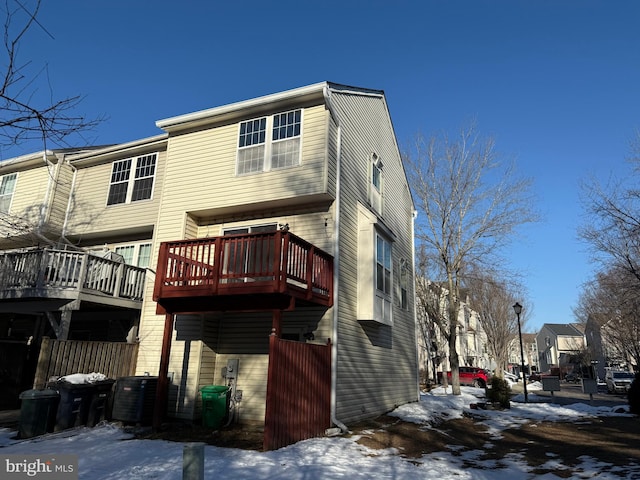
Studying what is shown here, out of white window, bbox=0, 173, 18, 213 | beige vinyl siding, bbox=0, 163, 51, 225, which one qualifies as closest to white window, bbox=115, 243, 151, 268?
beige vinyl siding, bbox=0, 163, 51, 225

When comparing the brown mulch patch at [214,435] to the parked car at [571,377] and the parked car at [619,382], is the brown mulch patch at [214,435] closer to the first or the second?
the parked car at [619,382]

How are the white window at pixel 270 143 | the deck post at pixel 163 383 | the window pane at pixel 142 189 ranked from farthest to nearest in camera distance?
the window pane at pixel 142 189, the white window at pixel 270 143, the deck post at pixel 163 383

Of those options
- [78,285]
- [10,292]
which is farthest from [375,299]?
[10,292]

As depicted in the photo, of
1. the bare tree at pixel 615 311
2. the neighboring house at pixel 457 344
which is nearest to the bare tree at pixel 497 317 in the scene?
the neighboring house at pixel 457 344

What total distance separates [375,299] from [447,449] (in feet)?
15.1

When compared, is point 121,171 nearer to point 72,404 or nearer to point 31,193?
point 31,193

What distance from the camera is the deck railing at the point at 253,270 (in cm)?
943

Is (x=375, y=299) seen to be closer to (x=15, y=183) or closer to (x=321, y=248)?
(x=321, y=248)

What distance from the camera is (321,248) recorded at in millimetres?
11656

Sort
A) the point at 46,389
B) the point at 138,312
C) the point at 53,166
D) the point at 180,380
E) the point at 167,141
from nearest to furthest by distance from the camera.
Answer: the point at 46,389
the point at 180,380
the point at 138,312
the point at 167,141
the point at 53,166

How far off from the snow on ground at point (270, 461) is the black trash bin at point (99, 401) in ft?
1.39

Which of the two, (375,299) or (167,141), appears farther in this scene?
(167,141)
